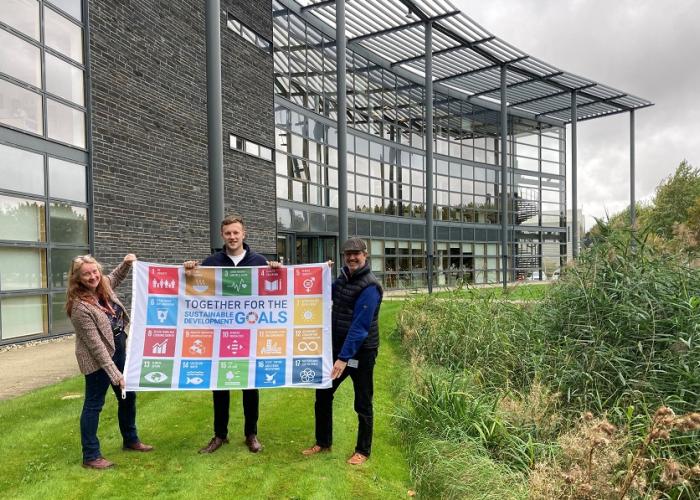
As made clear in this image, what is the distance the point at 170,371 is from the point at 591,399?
163 inches

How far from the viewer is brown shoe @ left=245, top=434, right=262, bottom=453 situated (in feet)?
14.3

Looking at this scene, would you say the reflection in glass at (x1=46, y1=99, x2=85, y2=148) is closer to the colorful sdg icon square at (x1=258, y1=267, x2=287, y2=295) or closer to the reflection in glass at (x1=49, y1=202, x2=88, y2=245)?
the reflection in glass at (x1=49, y1=202, x2=88, y2=245)

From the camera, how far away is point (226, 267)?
4340 mm

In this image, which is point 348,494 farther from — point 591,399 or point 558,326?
point 558,326

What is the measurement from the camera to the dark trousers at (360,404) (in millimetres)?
4160

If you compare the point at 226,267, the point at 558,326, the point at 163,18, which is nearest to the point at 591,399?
the point at 558,326

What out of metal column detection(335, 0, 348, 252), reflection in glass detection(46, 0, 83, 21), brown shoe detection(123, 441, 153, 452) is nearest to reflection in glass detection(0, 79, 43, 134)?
reflection in glass detection(46, 0, 83, 21)

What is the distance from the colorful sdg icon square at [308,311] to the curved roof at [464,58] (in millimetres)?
15759

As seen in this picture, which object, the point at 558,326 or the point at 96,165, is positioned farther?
the point at 96,165

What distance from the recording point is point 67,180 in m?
10.1

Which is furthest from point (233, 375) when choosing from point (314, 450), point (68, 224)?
point (68, 224)

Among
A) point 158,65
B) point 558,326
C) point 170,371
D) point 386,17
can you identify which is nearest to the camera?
point 170,371

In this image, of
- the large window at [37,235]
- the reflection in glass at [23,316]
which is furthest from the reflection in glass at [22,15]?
the reflection in glass at [23,316]

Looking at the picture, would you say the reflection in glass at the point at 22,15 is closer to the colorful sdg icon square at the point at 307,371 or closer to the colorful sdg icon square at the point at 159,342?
the colorful sdg icon square at the point at 159,342
